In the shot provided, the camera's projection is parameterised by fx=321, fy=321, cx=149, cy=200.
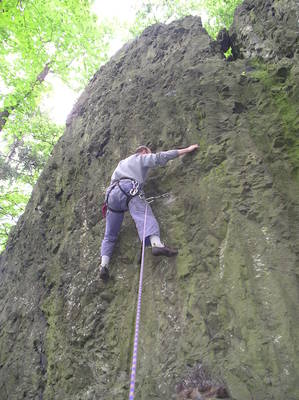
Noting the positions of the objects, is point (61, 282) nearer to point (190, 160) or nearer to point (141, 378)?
point (141, 378)

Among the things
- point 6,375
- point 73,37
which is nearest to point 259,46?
point 6,375

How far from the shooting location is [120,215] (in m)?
4.77

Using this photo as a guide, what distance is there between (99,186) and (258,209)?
313 centimetres

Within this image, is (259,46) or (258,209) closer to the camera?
(258,209)

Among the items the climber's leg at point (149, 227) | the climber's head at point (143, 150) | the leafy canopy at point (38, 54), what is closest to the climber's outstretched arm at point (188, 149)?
the climber's head at point (143, 150)

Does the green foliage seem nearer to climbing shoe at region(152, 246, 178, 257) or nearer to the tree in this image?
the tree

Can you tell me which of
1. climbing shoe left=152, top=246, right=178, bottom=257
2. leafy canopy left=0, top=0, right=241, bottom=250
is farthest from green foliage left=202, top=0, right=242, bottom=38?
climbing shoe left=152, top=246, right=178, bottom=257

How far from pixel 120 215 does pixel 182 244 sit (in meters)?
1.09

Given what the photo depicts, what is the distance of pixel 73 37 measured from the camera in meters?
12.5

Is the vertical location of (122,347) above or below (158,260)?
below

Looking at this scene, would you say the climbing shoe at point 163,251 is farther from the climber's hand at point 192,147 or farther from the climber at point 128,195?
the climber's hand at point 192,147

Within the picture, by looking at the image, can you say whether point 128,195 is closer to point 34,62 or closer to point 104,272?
point 104,272

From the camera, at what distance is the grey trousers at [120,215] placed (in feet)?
14.5

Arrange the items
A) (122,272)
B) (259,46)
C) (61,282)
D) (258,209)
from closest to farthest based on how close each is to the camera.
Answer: (258,209) → (122,272) → (61,282) → (259,46)
